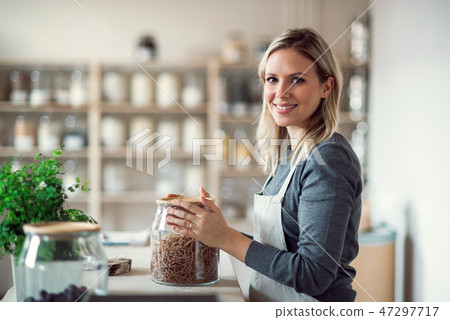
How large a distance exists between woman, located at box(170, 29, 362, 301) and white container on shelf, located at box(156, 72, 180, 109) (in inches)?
58.7

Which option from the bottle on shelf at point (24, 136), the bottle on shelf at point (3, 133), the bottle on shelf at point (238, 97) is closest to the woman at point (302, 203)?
the bottle on shelf at point (238, 97)

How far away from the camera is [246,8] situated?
248 cm

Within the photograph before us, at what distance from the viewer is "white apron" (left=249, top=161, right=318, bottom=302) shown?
780 millimetres

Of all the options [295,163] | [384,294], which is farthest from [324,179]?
[384,294]

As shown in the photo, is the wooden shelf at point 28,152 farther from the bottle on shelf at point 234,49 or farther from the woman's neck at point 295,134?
the woman's neck at point 295,134

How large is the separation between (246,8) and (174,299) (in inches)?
85.2

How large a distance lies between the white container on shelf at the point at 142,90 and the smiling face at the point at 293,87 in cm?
157

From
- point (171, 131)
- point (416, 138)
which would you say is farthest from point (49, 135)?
point (416, 138)

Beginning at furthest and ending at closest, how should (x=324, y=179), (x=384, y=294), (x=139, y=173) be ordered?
(x=139, y=173), (x=384, y=294), (x=324, y=179)

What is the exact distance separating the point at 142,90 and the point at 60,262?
1883mm

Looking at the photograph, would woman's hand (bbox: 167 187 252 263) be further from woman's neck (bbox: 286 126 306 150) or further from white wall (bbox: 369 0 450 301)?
white wall (bbox: 369 0 450 301)

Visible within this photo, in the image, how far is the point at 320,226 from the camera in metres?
0.68
